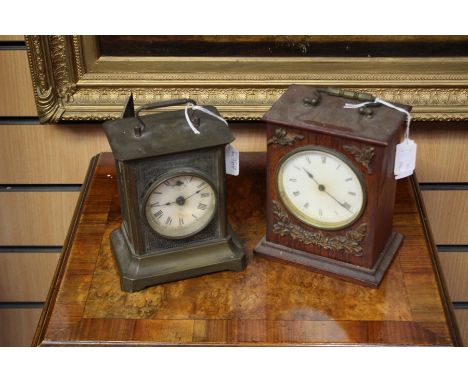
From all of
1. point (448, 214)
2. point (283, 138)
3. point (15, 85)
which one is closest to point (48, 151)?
point (15, 85)

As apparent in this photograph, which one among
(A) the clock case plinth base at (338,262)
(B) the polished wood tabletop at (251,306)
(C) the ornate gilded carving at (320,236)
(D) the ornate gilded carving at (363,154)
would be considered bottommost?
(B) the polished wood tabletop at (251,306)

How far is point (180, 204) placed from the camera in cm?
115

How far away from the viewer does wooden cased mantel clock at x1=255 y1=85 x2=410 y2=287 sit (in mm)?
1095

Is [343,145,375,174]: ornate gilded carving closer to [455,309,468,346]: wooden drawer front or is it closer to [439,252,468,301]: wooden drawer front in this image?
[439,252,468,301]: wooden drawer front

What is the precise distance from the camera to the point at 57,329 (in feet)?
3.58

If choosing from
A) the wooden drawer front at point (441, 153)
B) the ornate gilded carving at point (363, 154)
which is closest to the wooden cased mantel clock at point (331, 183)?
the ornate gilded carving at point (363, 154)

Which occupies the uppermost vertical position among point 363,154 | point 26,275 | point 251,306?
point 363,154

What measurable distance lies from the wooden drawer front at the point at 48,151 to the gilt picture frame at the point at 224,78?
0.09 metres

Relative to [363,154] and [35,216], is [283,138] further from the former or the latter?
[35,216]

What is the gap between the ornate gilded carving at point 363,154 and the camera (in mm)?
1074

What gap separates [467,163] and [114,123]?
82cm

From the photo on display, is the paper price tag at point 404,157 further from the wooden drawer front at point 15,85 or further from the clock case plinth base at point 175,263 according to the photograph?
the wooden drawer front at point 15,85

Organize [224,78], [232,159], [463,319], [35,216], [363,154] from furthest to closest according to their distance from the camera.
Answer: [463,319] < [35,216] < [224,78] < [232,159] < [363,154]

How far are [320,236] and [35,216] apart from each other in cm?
79
